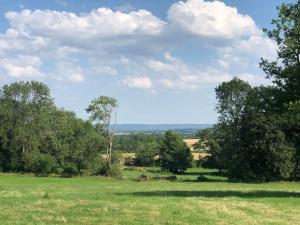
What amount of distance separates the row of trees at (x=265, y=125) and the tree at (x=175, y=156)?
16.4 m

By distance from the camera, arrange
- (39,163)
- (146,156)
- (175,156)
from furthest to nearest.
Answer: (146,156) → (175,156) → (39,163)

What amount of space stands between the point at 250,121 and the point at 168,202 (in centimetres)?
6051

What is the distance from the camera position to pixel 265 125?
246 ft

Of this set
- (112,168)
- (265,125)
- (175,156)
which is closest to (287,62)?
(265,125)

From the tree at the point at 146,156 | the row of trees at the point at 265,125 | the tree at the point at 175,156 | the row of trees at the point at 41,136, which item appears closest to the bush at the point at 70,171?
the row of trees at the point at 41,136

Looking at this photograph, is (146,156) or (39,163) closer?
(39,163)

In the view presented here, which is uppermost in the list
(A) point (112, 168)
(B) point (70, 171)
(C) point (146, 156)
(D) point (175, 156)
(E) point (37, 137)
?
(E) point (37, 137)

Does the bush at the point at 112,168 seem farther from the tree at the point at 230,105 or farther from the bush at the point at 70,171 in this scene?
the tree at the point at 230,105

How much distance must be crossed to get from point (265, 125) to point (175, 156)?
48.3 meters

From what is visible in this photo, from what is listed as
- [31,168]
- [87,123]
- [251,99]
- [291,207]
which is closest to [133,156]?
[87,123]

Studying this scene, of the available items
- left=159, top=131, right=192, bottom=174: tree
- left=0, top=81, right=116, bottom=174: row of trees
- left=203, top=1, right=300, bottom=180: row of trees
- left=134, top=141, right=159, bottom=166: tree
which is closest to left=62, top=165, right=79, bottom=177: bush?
left=0, top=81, right=116, bottom=174: row of trees

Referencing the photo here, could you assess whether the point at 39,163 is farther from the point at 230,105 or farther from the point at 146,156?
the point at 146,156

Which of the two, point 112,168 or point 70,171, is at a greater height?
point 112,168

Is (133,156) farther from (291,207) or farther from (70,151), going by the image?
(291,207)
